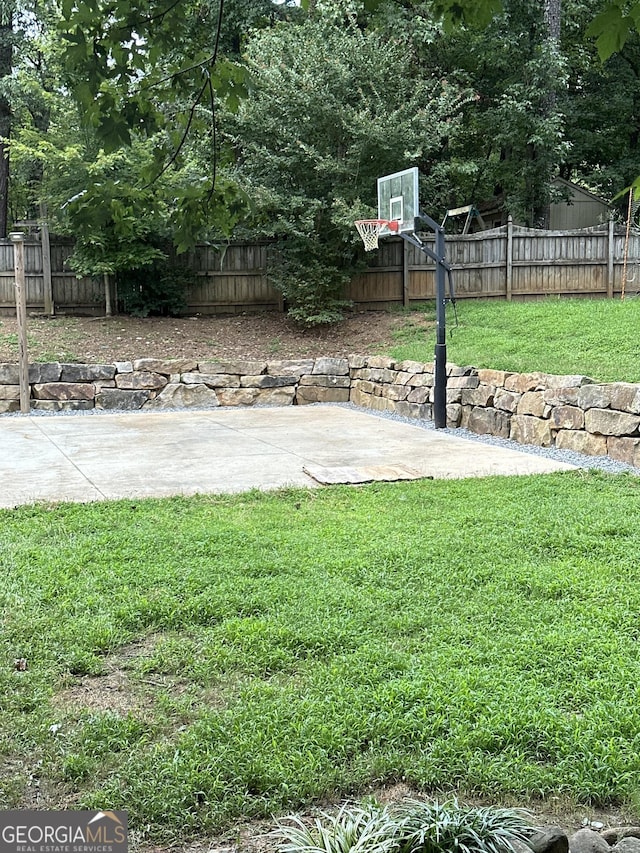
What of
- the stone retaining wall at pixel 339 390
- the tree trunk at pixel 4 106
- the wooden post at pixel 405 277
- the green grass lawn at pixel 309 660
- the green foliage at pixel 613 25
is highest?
the tree trunk at pixel 4 106

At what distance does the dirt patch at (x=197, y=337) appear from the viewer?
1186cm

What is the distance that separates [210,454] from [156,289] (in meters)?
7.54

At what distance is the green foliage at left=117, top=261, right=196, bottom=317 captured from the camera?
13688 millimetres

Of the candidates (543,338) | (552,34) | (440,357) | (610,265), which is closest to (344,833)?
(440,357)

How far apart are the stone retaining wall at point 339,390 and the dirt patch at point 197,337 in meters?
0.49

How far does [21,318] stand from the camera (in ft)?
32.3

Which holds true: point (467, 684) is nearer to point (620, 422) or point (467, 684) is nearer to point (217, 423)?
point (620, 422)

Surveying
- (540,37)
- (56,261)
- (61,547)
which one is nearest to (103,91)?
(61,547)

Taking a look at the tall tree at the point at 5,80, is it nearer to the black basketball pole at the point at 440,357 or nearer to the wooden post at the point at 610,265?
the black basketball pole at the point at 440,357

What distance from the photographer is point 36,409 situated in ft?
35.7

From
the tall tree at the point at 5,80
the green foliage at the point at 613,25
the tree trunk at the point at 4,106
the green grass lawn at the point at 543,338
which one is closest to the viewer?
the green foliage at the point at 613,25

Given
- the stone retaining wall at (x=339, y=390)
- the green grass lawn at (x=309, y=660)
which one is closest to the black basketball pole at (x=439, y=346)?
the stone retaining wall at (x=339, y=390)

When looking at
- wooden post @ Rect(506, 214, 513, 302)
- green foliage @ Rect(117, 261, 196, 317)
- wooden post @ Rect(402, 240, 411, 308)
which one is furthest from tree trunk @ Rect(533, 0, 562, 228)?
green foliage @ Rect(117, 261, 196, 317)

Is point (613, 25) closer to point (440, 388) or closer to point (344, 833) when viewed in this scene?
point (344, 833)
